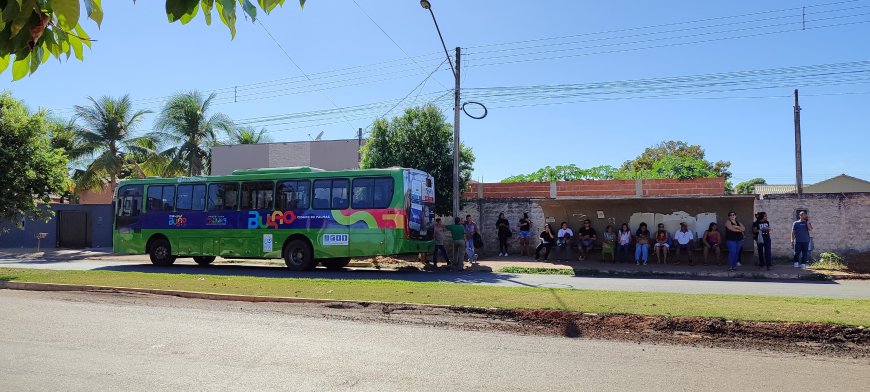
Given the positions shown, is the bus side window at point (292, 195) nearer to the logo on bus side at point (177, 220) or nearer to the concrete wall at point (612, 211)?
the logo on bus side at point (177, 220)

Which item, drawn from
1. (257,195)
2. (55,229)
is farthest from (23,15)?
(55,229)

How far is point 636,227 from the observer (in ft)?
67.4

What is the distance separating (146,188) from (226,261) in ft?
13.3

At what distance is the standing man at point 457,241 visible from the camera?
18.0 m

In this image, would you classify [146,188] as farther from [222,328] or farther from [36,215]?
[222,328]

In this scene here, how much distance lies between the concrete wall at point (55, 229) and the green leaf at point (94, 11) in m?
32.8

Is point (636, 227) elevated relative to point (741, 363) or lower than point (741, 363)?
elevated

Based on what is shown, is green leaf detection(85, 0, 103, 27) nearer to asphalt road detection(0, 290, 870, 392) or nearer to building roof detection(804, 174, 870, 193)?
asphalt road detection(0, 290, 870, 392)

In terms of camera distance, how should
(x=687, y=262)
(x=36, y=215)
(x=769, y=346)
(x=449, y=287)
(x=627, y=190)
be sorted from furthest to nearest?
(x=627, y=190)
(x=687, y=262)
(x=36, y=215)
(x=449, y=287)
(x=769, y=346)

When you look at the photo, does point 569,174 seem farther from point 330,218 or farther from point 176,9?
point 176,9

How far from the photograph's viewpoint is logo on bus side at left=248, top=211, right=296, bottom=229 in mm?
18328

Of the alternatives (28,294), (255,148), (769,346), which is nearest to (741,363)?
(769,346)

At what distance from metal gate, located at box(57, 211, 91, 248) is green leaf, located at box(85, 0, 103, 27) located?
1336 inches

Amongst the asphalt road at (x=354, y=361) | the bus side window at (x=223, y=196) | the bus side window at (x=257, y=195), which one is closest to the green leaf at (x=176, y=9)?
the asphalt road at (x=354, y=361)
